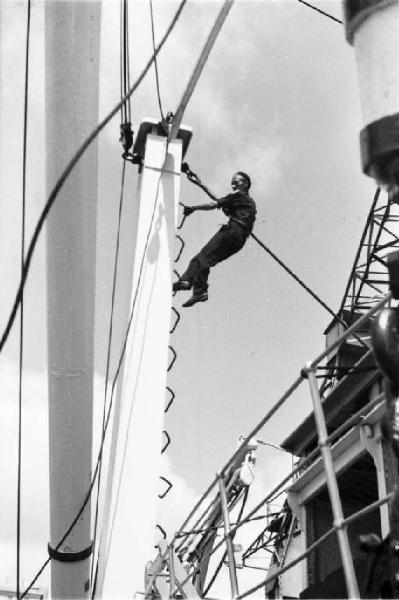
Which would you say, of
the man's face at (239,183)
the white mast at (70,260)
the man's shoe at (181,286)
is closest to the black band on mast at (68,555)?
the white mast at (70,260)

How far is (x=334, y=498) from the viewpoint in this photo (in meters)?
2.27

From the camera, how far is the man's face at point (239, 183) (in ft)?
23.8

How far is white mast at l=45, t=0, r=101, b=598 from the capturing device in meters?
3.39

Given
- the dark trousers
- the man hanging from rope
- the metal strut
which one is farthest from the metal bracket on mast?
the metal strut

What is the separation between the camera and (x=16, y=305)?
2.94 m

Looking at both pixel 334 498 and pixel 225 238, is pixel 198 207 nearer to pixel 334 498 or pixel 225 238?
pixel 225 238

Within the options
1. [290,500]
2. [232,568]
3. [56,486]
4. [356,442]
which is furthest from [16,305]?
[290,500]

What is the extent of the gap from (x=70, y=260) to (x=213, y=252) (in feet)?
10.3

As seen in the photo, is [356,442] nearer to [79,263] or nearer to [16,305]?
[79,263]

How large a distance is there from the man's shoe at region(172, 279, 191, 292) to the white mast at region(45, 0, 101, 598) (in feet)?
6.32

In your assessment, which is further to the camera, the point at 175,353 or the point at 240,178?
the point at 240,178

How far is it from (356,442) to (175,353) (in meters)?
1.79

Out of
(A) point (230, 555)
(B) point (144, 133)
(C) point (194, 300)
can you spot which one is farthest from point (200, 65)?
(A) point (230, 555)

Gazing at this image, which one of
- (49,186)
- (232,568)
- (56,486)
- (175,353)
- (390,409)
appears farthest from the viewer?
(175,353)
